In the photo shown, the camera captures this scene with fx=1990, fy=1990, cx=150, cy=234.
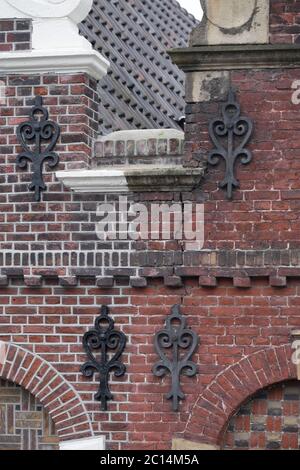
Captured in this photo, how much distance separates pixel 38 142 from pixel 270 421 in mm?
2830

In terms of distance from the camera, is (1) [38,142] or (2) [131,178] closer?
(2) [131,178]

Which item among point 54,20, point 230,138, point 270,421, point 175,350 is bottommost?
point 270,421

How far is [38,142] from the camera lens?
51.2 ft

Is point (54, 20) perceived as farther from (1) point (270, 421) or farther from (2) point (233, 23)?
(1) point (270, 421)

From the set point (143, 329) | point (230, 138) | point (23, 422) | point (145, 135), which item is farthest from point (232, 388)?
point (145, 135)

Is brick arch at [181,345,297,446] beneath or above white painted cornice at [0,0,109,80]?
beneath

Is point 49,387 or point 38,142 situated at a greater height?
point 38,142

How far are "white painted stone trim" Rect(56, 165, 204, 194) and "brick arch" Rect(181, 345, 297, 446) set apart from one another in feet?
4.75

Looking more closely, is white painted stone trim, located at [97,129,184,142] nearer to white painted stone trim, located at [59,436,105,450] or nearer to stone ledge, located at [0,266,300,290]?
stone ledge, located at [0,266,300,290]

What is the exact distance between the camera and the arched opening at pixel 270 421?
1527 centimetres

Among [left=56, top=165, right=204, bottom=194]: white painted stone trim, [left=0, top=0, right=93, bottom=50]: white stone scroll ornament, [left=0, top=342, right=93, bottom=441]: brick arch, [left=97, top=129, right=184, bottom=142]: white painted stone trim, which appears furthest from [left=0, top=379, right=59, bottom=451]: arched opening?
[left=0, top=0, right=93, bottom=50]: white stone scroll ornament

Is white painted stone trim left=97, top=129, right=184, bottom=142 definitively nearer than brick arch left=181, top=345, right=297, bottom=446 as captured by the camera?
No

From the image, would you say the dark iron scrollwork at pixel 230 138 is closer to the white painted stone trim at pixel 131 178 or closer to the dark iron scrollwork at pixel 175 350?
the white painted stone trim at pixel 131 178

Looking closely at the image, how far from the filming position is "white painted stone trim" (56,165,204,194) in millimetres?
15242
